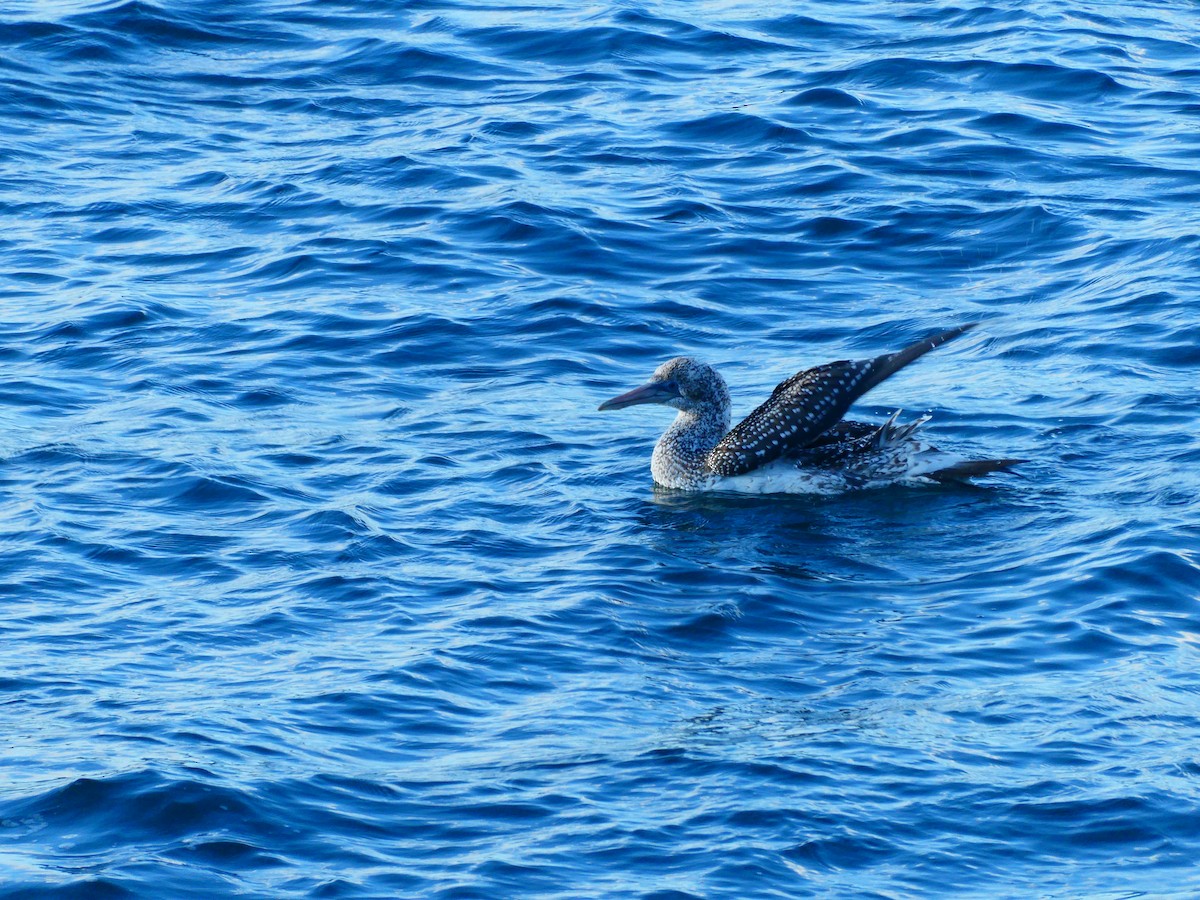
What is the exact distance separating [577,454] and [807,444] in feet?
4.88

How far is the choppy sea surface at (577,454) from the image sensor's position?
730cm

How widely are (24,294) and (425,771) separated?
316 inches

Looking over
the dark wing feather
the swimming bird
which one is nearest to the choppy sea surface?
the swimming bird

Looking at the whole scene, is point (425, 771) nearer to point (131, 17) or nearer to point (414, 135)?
point (414, 135)

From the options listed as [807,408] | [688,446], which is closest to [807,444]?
[807,408]

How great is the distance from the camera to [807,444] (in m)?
11.5

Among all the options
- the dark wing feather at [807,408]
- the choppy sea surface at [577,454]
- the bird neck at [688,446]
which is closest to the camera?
the choppy sea surface at [577,454]

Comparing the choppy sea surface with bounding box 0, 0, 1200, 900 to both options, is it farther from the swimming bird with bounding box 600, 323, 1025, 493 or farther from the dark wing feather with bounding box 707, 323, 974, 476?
the dark wing feather with bounding box 707, 323, 974, 476

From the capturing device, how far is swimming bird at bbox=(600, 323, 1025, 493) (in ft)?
36.8

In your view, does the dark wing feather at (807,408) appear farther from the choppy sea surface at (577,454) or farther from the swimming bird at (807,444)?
the choppy sea surface at (577,454)

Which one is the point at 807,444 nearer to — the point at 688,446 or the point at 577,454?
the point at 688,446

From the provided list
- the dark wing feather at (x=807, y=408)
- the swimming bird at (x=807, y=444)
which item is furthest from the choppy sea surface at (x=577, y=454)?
the dark wing feather at (x=807, y=408)

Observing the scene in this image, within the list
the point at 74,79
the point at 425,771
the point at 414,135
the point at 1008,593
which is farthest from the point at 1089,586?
the point at 74,79

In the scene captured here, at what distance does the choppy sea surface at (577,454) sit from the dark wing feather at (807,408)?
323 mm
